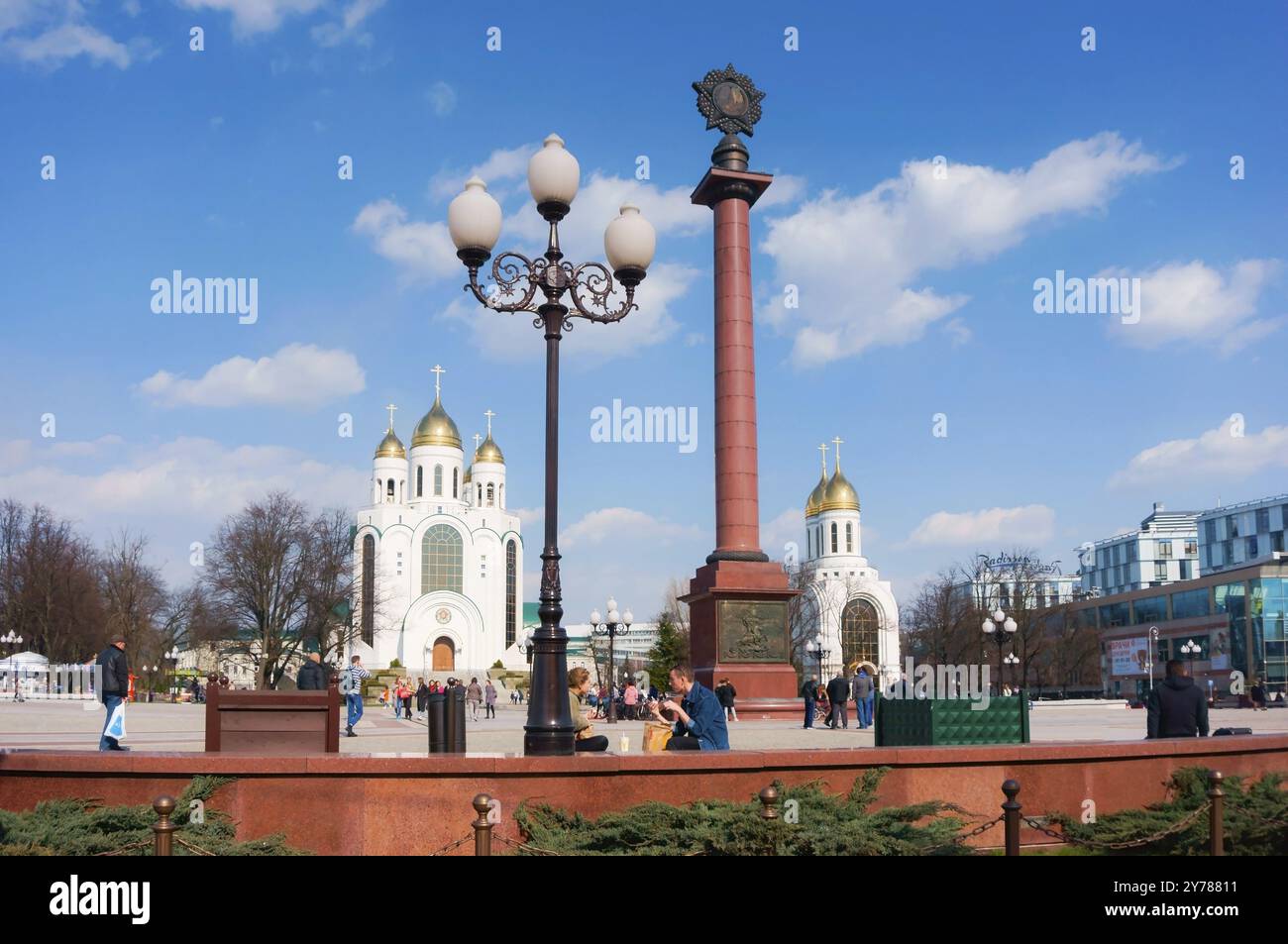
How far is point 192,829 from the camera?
7988 mm

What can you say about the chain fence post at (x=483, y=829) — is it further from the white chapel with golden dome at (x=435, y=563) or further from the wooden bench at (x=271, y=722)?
the white chapel with golden dome at (x=435, y=563)

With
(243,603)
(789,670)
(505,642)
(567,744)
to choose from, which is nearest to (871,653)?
(505,642)

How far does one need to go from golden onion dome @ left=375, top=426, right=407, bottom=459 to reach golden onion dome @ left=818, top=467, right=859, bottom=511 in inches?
1321

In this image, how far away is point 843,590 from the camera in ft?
295

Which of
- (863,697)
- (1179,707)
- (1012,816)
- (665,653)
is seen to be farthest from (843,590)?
(1012,816)

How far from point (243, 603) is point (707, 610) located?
39.4m

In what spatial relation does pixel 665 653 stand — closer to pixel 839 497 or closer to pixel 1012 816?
pixel 1012 816

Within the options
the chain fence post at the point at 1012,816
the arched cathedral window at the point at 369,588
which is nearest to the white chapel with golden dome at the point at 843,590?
the arched cathedral window at the point at 369,588

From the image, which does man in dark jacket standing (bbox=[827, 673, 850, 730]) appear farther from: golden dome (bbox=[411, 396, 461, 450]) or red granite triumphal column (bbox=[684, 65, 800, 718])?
golden dome (bbox=[411, 396, 461, 450])

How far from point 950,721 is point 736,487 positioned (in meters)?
12.1

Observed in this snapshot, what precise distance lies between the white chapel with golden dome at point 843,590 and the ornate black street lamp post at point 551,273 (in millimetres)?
71400

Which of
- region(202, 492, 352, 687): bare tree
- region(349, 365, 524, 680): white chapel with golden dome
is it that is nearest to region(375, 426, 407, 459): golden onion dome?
region(349, 365, 524, 680): white chapel with golden dome

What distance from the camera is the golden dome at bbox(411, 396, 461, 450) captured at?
9056 centimetres
